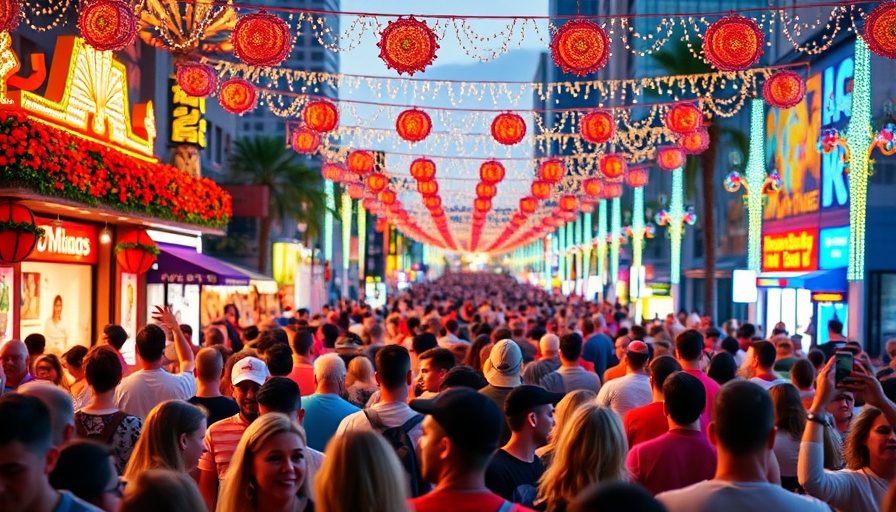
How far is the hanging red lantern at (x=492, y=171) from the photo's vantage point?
1243 inches

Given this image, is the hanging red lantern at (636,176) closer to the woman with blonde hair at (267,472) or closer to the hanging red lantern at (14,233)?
the hanging red lantern at (14,233)

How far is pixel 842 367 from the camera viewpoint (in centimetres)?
595

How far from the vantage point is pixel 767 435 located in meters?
4.76

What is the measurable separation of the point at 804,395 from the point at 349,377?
373 cm

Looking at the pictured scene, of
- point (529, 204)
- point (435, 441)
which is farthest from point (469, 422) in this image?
point (529, 204)

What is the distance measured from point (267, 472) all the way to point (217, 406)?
3.31 meters

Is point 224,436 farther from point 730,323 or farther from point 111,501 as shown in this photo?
point 730,323

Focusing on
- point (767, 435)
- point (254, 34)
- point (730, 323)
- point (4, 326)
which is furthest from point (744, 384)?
point (730, 323)

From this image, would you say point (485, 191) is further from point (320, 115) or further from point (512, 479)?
point (512, 479)

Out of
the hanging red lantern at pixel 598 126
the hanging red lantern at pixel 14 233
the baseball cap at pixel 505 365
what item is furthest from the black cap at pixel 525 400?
the hanging red lantern at pixel 598 126

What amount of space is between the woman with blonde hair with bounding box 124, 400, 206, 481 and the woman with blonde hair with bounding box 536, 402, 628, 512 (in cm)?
165

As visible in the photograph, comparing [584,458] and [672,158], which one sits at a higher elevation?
[672,158]

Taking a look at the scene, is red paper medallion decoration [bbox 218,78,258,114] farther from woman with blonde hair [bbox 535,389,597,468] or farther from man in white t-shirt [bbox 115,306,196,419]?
woman with blonde hair [bbox 535,389,597,468]

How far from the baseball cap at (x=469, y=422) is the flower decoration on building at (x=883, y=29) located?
→ 11.9 metres
